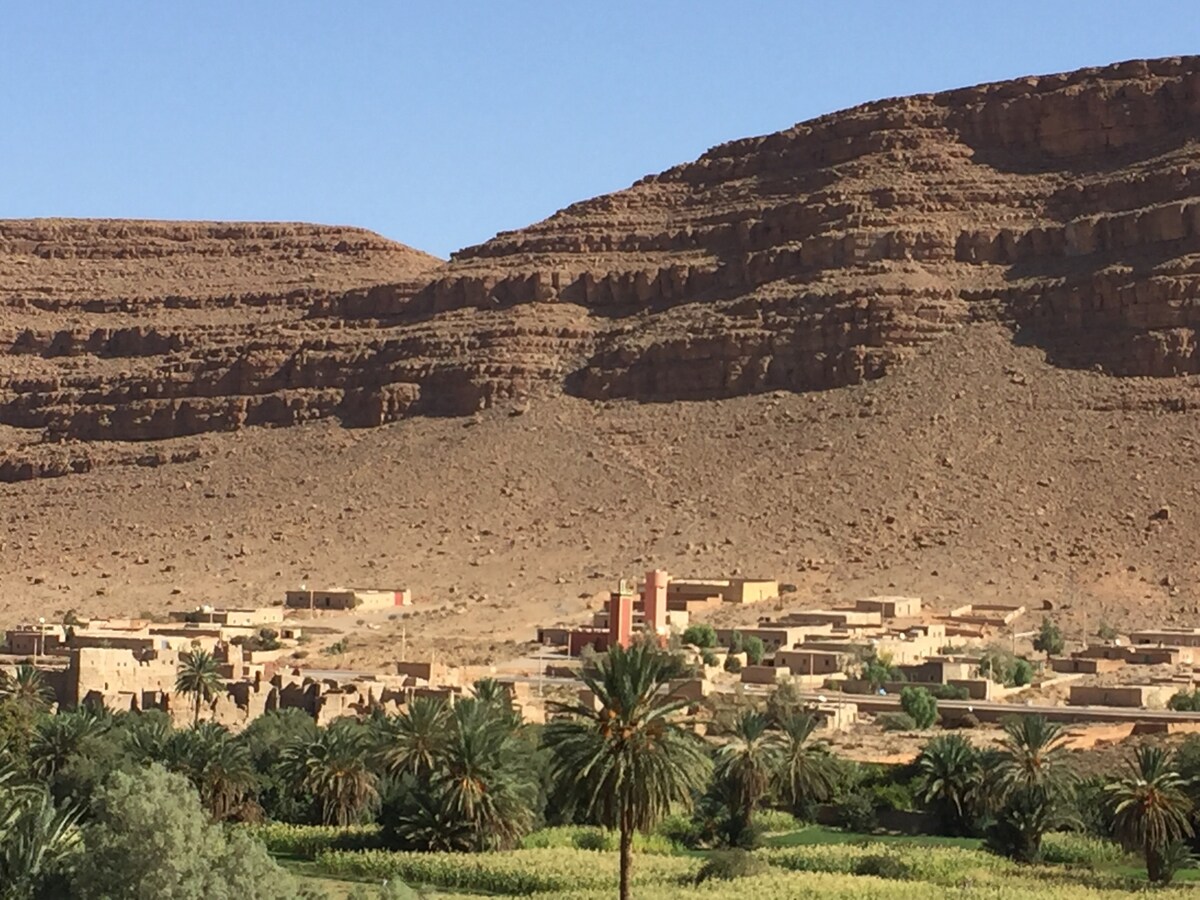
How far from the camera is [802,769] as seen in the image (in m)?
46.3

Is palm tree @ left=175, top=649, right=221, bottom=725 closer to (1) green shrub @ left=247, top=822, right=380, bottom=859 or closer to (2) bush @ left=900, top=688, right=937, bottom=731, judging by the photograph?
(1) green shrub @ left=247, top=822, right=380, bottom=859

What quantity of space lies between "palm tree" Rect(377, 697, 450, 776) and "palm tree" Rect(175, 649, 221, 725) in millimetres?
7961

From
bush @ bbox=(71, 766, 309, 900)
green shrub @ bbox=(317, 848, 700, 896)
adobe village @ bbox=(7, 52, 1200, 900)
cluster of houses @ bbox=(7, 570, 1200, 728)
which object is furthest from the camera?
cluster of houses @ bbox=(7, 570, 1200, 728)

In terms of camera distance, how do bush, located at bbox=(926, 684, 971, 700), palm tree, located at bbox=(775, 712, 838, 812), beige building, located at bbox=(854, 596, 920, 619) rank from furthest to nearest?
1. beige building, located at bbox=(854, 596, 920, 619)
2. bush, located at bbox=(926, 684, 971, 700)
3. palm tree, located at bbox=(775, 712, 838, 812)

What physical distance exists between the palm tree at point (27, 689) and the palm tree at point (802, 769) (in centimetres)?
1439

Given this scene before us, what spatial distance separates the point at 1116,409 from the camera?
92938 mm

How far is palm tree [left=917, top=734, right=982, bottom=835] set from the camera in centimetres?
4553

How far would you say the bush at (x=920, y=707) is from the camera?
178 feet

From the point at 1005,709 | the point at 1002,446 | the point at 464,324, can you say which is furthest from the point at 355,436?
the point at 1005,709

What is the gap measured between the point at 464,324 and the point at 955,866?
71.8m

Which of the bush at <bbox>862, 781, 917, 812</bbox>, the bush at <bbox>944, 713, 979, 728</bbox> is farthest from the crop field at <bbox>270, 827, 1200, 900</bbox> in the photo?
the bush at <bbox>944, 713, 979, 728</bbox>

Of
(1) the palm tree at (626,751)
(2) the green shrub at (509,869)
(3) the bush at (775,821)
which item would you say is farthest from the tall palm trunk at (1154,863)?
(1) the palm tree at (626,751)

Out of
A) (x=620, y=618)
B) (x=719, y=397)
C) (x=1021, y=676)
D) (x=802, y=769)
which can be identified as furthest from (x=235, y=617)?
(x=802, y=769)

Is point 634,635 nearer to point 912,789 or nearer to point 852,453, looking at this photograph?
point 912,789
